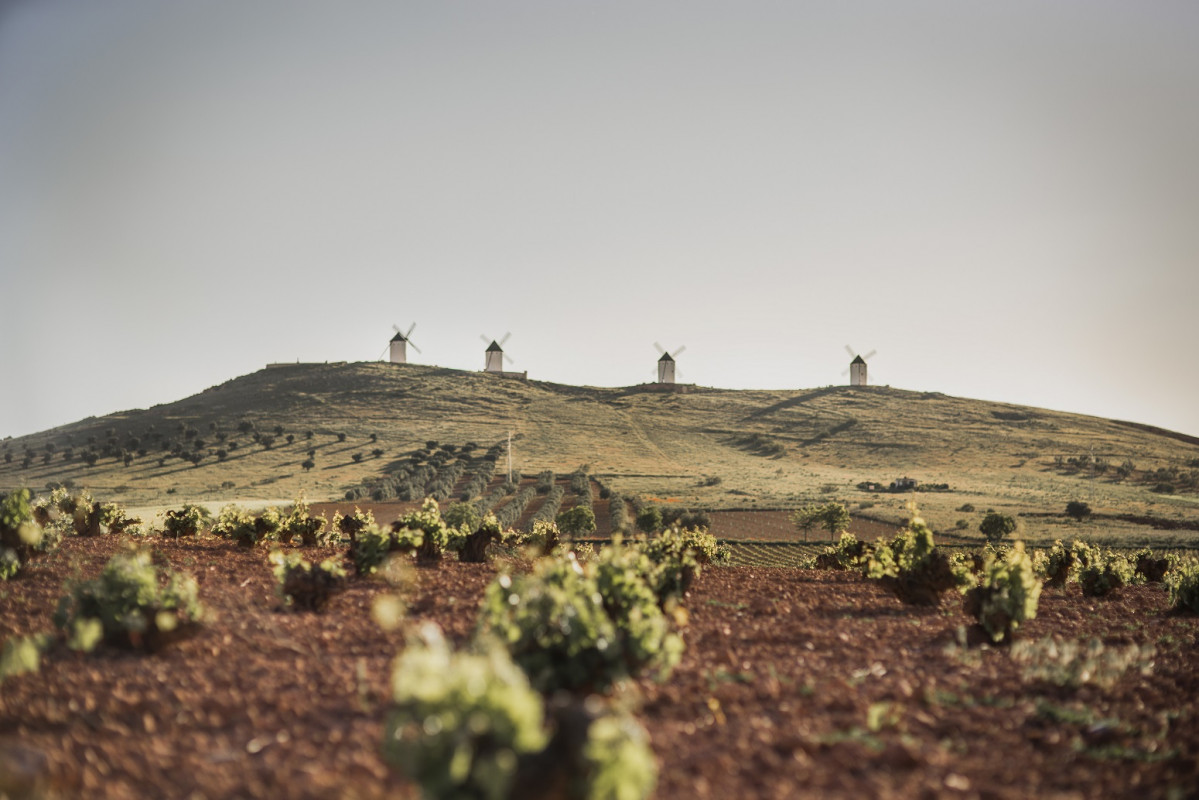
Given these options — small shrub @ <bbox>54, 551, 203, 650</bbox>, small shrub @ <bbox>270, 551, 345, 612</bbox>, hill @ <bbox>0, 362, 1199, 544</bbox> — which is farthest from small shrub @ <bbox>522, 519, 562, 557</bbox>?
hill @ <bbox>0, 362, 1199, 544</bbox>

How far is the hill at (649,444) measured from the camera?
83625mm

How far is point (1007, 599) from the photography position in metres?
10.3

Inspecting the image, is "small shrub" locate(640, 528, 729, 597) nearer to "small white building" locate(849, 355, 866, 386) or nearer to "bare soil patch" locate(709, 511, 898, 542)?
"bare soil patch" locate(709, 511, 898, 542)

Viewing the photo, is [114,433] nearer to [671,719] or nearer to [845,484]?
[845,484]

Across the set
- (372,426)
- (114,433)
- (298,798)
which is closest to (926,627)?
(298,798)

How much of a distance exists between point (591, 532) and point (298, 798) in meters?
55.0

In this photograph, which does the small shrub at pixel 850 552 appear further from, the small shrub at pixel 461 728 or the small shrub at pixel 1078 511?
the small shrub at pixel 1078 511

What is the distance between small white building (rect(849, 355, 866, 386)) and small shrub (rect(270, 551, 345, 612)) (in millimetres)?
182169

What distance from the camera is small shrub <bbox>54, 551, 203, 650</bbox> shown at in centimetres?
819

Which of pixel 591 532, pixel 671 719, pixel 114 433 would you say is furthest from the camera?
pixel 114 433

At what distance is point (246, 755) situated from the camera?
5.47m

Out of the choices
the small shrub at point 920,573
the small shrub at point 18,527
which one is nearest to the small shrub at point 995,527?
the small shrub at point 920,573

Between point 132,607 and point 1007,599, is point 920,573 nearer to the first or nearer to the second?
point 1007,599

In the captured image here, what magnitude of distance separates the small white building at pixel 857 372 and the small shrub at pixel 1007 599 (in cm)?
17878
